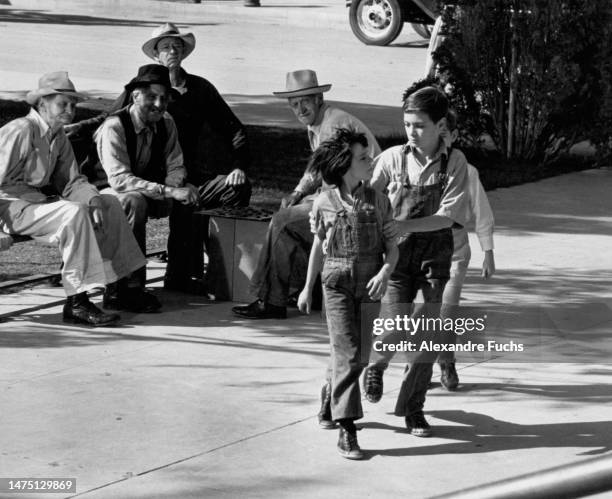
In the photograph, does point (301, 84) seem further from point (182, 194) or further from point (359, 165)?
point (359, 165)

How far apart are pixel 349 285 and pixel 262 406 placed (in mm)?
933

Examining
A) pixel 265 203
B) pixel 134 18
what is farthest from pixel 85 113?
pixel 134 18

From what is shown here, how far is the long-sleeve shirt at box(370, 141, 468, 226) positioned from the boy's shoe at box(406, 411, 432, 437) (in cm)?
82

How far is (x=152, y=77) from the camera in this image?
24.7 feet

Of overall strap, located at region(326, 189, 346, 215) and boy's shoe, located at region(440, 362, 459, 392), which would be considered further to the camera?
boy's shoe, located at region(440, 362, 459, 392)

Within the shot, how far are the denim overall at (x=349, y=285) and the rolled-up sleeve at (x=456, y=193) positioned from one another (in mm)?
394

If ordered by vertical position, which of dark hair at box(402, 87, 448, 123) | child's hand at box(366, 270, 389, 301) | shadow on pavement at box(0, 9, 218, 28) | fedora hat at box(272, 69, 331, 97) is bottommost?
child's hand at box(366, 270, 389, 301)

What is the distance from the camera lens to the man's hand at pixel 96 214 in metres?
7.09

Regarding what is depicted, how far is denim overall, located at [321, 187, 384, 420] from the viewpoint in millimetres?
4973

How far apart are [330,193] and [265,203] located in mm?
4988

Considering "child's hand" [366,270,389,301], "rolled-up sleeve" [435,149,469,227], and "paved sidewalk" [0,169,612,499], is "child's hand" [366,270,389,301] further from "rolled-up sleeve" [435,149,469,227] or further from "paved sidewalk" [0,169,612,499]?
"paved sidewalk" [0,169,612,499]

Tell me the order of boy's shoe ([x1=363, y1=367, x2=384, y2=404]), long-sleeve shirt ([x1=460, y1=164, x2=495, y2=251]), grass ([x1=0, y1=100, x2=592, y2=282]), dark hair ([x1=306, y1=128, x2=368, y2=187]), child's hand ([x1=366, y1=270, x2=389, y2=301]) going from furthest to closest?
grass ([x1=0, y1=100, x2=592, y2=282]) → long-sleeve shirt ([x1=460, y1=164, x2=495, y2=251]) → boy's shoe ([x1=363, y1=367, x2=384, y2=404]) → dark hair ([x1=306, y1=128, x2=368, y2=187]) → child's hand ([x1=366, y1=270, x2=389, y2=301])

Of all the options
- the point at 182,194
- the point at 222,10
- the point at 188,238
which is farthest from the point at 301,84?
the point at 222,10

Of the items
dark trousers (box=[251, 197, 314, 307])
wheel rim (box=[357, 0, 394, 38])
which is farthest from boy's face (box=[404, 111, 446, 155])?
wheel rim (box=[357, 0, 394, 38])
